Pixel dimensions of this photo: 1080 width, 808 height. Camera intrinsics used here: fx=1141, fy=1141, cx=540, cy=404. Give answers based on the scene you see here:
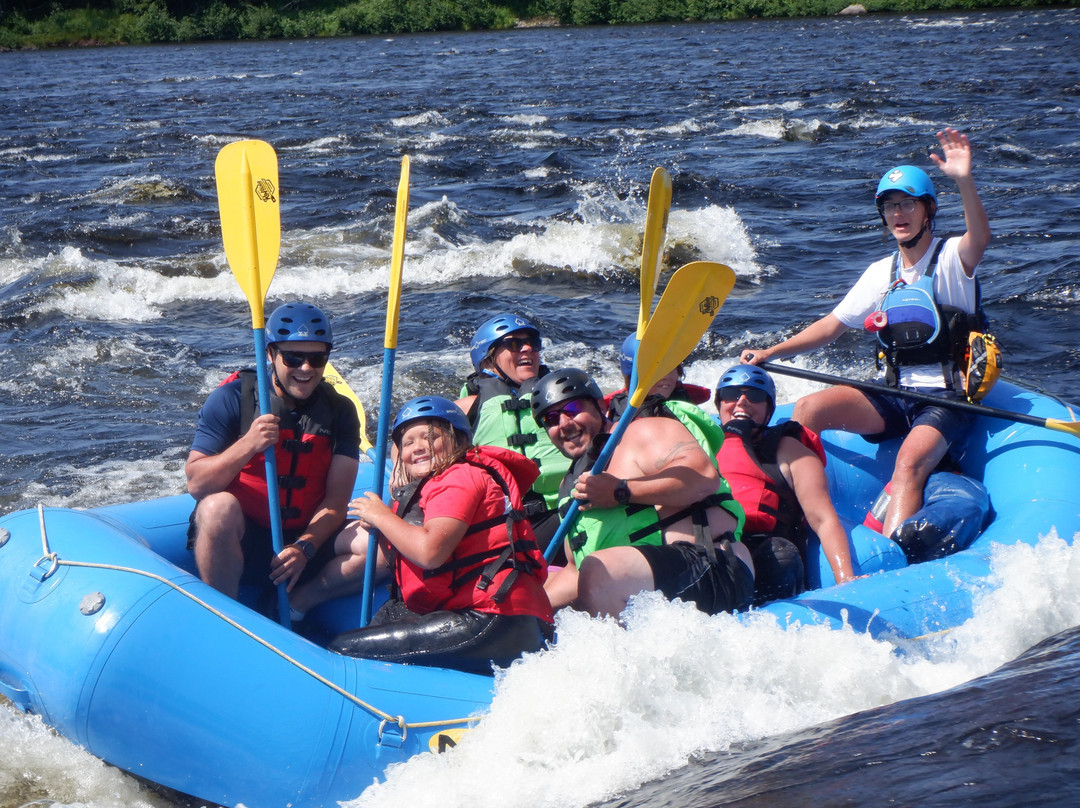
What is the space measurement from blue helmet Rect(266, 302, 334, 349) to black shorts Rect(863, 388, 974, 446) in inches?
92.2

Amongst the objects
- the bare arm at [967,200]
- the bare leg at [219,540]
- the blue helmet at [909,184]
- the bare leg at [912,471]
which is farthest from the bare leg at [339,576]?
the bare arm at [967,200]

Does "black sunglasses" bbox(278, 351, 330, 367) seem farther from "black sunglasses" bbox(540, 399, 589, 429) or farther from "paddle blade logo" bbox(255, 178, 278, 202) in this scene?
"black sunglasses" bbox(540, 399, 589, 429)

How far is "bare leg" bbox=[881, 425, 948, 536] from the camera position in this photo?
450cm

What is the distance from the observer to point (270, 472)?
3719 mm

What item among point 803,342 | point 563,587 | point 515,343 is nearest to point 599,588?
point 563,587

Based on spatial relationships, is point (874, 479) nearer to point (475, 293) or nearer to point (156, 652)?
point (156, 652)

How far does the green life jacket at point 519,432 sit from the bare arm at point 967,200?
1816 mm

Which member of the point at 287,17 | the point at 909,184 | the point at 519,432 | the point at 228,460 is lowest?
the point at 519,432

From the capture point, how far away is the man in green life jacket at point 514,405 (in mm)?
4148

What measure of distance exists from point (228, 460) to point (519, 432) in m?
1.10

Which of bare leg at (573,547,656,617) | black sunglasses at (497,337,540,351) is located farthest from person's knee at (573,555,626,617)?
black sunglasses at (497,337,540,351)

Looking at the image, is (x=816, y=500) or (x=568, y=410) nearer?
(x=568, y=410)

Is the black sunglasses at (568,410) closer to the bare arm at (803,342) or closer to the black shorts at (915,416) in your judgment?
the bare arm at (803,342)

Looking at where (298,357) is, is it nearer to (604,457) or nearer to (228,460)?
(228,460)
